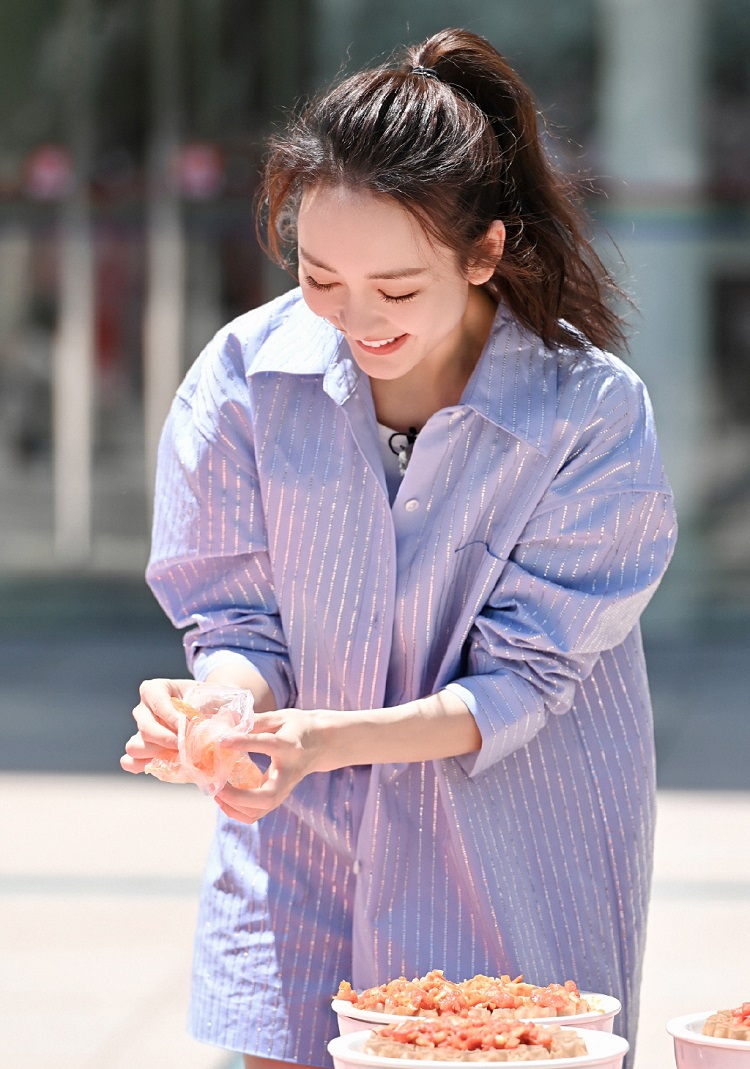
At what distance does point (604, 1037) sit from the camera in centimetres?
162

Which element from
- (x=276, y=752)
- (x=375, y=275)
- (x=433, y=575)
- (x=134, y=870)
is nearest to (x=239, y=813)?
(x=276, y=752)

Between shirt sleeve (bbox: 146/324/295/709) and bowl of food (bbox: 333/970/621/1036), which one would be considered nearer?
bowl of food (bbox: 333/970/621/1036)

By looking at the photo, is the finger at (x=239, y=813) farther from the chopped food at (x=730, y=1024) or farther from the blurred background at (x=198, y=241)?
the blurred background at (x=198, y=241)

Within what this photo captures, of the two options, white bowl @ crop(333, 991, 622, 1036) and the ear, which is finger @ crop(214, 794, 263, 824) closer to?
white bowl @ crop(333, 991, 622, 1036)

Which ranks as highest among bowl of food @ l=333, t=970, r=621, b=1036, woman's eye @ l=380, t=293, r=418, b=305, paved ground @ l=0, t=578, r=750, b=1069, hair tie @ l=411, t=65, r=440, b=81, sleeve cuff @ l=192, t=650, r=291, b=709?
hair tie @ l=411, t=65, r=440, b=81

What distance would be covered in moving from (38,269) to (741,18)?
14.0 ft

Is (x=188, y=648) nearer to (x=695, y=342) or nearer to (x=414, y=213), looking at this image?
(x=414, y=213)

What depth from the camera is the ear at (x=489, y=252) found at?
2021mm

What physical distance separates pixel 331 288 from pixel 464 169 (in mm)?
207

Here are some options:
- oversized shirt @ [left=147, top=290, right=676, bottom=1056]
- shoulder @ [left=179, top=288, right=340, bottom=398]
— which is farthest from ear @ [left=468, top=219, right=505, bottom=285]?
shoulder @ [left=179, top=288, right=340, bottom=398]

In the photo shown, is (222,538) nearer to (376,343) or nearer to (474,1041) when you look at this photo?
(376,343)

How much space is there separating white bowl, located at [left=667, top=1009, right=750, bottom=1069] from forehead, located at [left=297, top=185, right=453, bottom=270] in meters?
0.86

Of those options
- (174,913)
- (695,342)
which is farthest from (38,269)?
(174,913)

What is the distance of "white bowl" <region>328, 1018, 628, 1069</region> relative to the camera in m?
1.50
